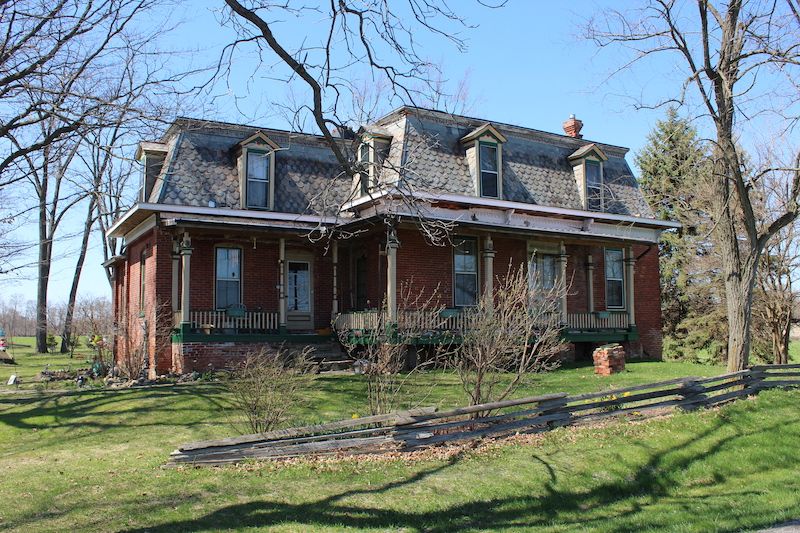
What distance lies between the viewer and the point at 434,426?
34.4 ft

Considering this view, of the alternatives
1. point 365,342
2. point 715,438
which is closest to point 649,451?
point 715,438

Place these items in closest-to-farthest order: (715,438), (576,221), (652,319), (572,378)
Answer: (715,438) < (572,378) < (576,221) < (652,319)

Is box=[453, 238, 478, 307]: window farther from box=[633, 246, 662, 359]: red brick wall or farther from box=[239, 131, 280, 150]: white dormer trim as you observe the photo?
box=[633, 246, 662, 359]: red brick wall

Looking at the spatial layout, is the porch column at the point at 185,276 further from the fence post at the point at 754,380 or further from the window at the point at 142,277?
the fence post at the point at 754,380

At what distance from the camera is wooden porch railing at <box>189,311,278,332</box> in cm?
1919

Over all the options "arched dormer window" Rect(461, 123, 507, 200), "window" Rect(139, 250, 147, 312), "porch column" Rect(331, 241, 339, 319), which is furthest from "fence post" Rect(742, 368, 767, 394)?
"window" Rect(139, 250, 147, 312)

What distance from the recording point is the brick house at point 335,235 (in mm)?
19266

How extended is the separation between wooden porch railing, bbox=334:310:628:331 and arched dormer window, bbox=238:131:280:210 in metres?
4.14

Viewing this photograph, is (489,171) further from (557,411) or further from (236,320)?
(557,411)

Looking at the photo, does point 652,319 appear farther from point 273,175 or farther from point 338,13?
point 338,13

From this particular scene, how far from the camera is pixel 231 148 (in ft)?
69.1

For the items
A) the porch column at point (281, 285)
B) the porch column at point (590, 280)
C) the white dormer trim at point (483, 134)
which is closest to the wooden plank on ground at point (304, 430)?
the porch column at point (281, 285)

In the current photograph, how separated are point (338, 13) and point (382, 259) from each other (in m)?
13.3

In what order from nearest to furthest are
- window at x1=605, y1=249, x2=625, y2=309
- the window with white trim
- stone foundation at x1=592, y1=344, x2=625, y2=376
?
stone foundation at x1=592, y1=344, x2=625, y2=376 < the window with white trim < window at x1=605, y1=249, x2=625, y2=309
